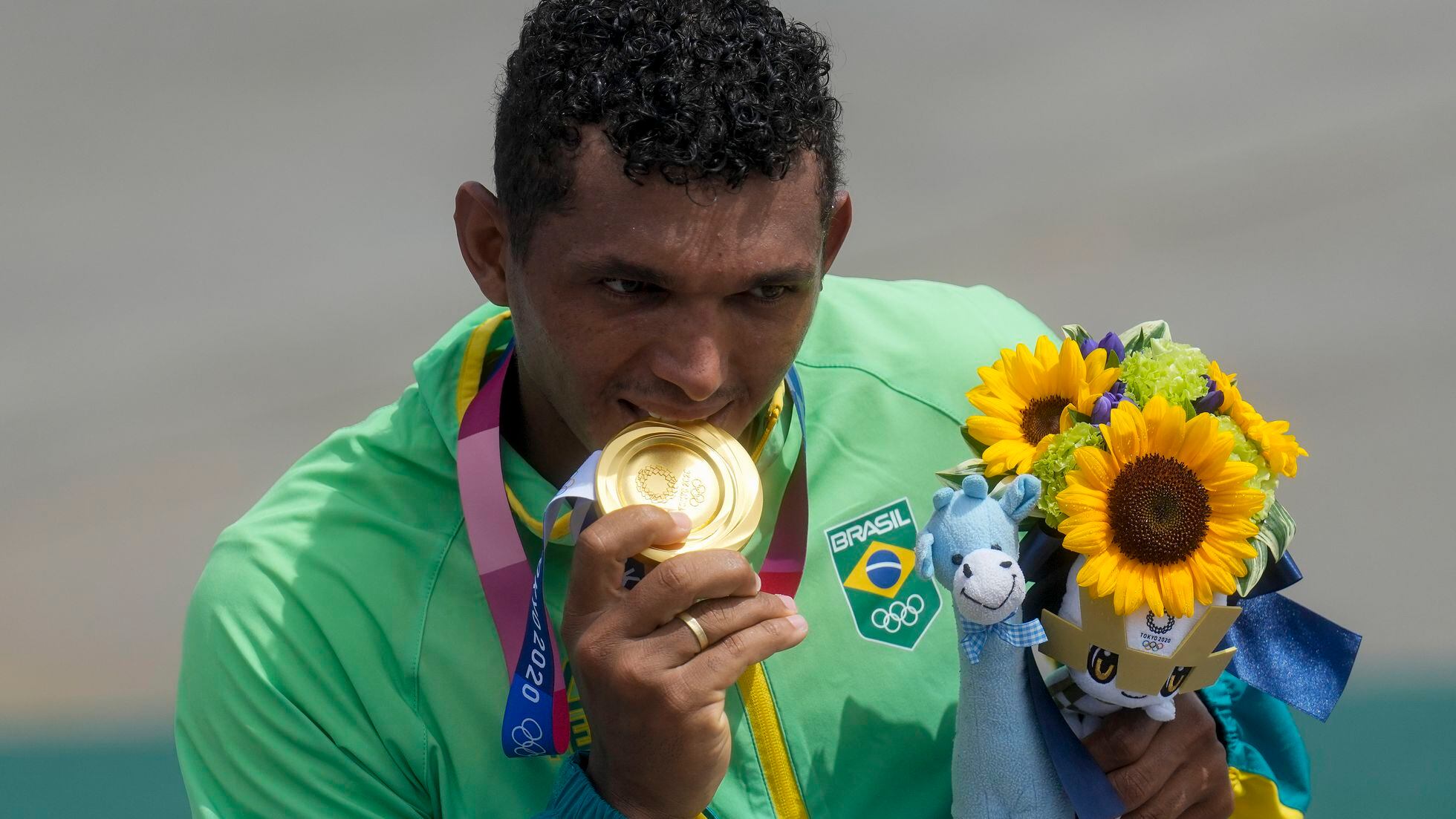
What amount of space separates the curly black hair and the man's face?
0.04 m

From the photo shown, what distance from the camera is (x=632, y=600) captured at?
2307mm

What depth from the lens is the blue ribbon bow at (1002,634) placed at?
2.41m

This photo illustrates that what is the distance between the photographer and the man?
7.75 ft

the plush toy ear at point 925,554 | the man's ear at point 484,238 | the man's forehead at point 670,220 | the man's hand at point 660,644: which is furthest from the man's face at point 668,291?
the plush toy ear at point 925,554

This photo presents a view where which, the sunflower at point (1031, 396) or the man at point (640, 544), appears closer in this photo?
the man at point (640, 544)

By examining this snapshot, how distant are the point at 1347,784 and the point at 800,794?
3.00 meters

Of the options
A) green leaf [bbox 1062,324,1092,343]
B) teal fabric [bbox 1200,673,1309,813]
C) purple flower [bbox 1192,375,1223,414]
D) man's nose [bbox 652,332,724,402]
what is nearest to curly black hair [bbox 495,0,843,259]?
man's nose [bbox 652,332,724,402]

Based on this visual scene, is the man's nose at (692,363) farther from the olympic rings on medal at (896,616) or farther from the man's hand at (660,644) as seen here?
the olympic rings on medal at (896,616)

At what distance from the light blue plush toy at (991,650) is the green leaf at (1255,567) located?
1.11ft

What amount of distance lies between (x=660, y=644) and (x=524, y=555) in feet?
1.36

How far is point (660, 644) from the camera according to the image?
2.31m

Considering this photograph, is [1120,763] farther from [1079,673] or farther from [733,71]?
[733,71]

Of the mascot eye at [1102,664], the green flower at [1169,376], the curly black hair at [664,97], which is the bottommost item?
the mascot eye at [1102,664]

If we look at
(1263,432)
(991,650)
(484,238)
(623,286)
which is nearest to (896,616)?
(991,650)
